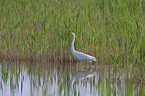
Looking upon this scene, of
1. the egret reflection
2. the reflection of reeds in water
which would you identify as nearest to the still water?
the egret reflection

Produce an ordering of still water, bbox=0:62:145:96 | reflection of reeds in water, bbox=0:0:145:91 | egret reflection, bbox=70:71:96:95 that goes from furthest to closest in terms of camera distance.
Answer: reflection of reeds in water, bbox=0:0:145:91 < egret reflection, bbox=70:71:96:95 < still water, bbox=0:62:145:96

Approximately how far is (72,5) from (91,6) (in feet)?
2.20

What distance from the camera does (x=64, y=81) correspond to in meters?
6.36

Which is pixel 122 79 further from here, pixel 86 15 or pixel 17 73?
pixel 86 15

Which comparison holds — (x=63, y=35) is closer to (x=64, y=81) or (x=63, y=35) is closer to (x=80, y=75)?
(x=80, y=75)

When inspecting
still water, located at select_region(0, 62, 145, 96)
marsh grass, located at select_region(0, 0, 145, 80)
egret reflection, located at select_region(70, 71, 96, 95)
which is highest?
marsh grass, located at select_region(0, 0, 145, 80)

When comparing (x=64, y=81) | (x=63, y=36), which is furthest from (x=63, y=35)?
(x=64, y=81)

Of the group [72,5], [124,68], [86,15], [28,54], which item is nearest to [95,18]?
[86,15]

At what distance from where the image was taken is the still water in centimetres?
554

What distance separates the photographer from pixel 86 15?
9.54 meters

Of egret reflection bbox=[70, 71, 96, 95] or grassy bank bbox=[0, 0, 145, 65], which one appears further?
grassy bank bbox=[0, 0, 145, 65]

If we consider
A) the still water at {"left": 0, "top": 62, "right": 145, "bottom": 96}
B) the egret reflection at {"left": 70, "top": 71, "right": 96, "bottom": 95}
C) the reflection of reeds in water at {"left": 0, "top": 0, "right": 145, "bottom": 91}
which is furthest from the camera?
the reflection of reeds in water at {"left": 0, "top": 0, "right": 145, "bottom": 91}

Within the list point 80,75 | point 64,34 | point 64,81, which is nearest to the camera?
point 64,81

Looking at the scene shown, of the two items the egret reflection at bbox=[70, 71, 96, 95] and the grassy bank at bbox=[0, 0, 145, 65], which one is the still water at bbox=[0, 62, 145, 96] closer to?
the egret reflection at bbox=[70, 71, 96, 95]
